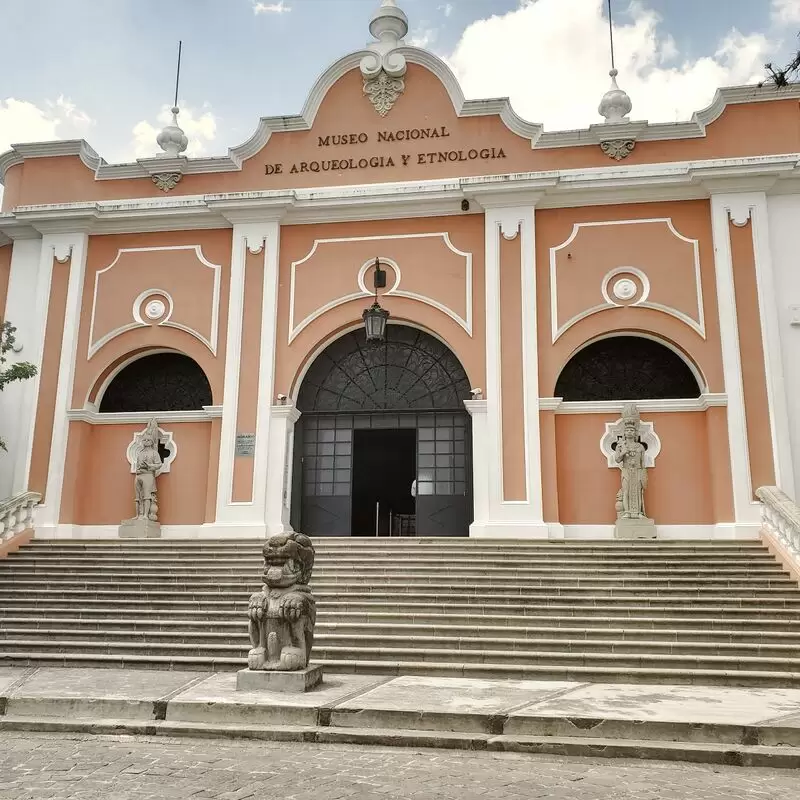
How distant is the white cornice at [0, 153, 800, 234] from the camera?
13.3 meters

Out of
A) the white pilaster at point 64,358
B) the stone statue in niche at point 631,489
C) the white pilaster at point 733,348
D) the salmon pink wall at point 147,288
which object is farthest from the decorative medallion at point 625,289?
the white pilaster at point 64,358

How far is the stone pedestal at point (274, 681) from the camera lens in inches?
266

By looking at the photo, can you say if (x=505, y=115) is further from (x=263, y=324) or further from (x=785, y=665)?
(x=785, y=665)

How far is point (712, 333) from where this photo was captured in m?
13.0

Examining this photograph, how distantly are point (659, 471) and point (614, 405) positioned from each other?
48.8 inches

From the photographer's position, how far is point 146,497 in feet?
44.5

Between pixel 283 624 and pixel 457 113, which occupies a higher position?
pixel 457 113

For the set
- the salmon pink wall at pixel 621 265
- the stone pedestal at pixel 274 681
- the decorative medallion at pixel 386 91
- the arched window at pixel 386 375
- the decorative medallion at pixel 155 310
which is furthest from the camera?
the decorative medallion at pixel 386 91

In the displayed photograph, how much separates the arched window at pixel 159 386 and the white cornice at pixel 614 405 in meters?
5.97

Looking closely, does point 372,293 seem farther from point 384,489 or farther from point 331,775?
point 331,775

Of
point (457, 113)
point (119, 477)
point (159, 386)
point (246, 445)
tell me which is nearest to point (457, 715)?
point (246, 445)

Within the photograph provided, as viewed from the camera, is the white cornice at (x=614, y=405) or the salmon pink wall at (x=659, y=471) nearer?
the salmon pink wall at (x=659, y=471)

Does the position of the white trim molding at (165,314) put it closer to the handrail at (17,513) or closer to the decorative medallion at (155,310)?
the decorative medallion at (155,310)

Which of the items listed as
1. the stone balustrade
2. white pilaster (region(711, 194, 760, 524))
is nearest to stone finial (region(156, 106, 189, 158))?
white pilaster (region(711, 194, 760, 524))
